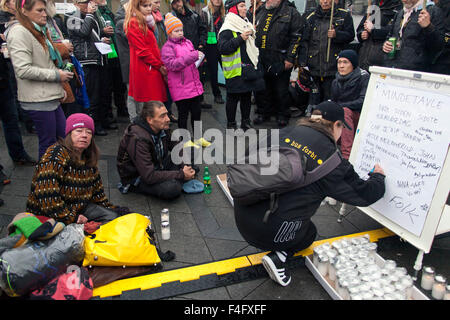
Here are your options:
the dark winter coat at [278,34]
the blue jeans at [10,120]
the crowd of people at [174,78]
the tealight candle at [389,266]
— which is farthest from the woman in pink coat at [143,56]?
the tealight candle at [389,266]

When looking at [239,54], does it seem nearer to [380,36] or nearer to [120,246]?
[380,36]

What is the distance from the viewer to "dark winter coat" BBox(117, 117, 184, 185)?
154 inches

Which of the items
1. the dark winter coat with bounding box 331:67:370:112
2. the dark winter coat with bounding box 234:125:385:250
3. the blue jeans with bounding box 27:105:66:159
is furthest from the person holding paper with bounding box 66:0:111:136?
the dark winter coat with bounding box 234:125:385:250

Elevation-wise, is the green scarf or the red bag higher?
the green scarf

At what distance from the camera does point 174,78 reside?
5.14 meters

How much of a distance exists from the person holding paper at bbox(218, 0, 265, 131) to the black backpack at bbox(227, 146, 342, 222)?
3226 millimetres

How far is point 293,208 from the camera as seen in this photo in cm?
270

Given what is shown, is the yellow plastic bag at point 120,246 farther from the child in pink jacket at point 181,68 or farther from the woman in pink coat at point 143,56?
the woman in pink coat at point 143,56

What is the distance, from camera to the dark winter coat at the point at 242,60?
5.48 metres

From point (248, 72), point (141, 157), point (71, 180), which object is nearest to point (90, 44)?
point (248, 72)

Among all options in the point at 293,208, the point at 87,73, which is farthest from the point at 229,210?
the point at 87,73

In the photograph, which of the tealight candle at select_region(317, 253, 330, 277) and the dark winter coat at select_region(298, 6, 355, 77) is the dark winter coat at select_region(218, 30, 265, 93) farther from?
the tealight candle at select_region(317, 253, 330, 277)

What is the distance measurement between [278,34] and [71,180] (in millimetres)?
4169

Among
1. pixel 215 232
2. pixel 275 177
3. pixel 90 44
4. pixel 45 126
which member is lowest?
pixel 215 232
